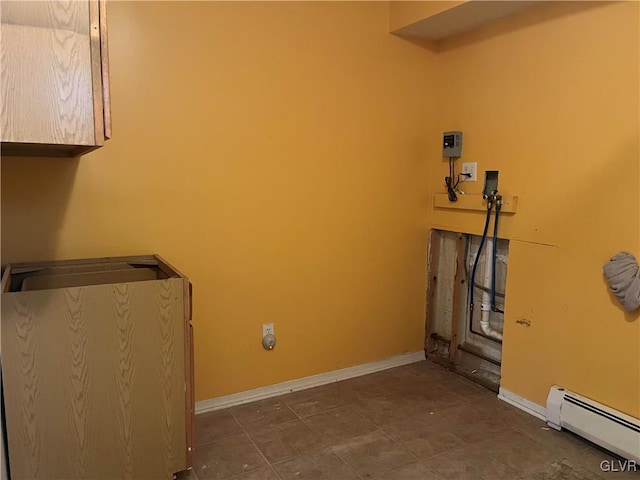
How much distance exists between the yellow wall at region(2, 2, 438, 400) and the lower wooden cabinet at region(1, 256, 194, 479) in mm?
499

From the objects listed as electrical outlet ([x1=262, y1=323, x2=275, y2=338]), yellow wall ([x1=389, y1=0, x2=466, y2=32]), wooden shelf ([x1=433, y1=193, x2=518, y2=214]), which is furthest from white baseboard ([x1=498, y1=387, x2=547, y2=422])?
yellow wall ([x1=389, y1=0, x2=466, y2=32])

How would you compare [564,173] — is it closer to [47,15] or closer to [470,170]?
[470,170]

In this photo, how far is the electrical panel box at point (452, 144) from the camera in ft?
9.67

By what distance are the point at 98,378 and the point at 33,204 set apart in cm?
90

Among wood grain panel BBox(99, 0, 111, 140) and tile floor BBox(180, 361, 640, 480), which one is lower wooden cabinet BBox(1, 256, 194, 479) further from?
wood grain panel BBox(99, 0, 111, 140)

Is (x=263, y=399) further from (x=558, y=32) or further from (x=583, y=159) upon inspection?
(x=558, y=32)

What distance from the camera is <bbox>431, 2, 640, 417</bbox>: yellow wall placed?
214cm

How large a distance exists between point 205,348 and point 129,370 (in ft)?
2.68

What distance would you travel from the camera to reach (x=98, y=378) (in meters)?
1.70

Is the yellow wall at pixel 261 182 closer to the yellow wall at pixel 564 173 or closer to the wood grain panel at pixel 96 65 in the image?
the yellow wall at pixel 564 173

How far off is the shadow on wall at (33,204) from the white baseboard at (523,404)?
8.14ft

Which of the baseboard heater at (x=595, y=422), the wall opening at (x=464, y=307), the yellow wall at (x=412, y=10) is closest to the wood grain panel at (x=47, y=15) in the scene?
the yellow wall at (x=412, y=10)

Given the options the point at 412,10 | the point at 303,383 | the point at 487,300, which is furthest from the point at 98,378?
the point at 412,10

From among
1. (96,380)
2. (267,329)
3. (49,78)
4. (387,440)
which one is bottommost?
(387,440)
